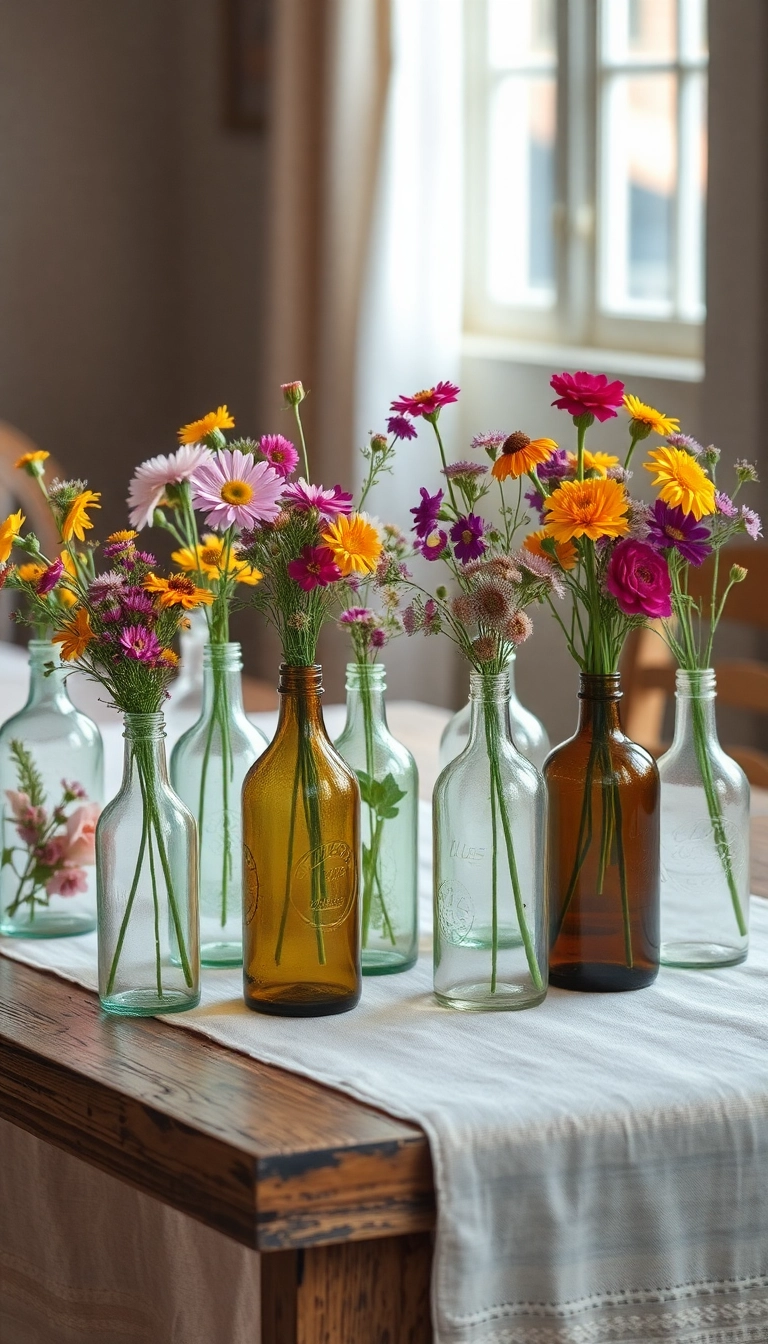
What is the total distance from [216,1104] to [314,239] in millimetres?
2866

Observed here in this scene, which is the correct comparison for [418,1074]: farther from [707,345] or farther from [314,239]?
[314,239]

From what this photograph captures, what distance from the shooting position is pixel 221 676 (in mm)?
1131

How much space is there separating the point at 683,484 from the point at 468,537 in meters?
0.12

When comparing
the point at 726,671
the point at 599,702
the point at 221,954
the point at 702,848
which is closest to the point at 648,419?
the point at 599,702

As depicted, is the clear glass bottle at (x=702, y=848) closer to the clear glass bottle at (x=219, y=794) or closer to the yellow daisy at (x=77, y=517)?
the clear glass bottle at (x=219, y=794)

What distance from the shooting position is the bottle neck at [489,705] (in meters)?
1.00

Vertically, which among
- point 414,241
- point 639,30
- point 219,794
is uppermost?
point 639,30

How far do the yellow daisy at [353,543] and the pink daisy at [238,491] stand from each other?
37 mm

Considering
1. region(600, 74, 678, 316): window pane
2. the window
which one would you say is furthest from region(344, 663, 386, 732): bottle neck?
region(600, 74, 678, 316): window pane

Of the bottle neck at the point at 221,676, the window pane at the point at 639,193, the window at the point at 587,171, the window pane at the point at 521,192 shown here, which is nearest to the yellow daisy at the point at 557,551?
the bottle neck at the point at 221,676

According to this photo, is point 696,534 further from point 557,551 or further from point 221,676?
point 221,676

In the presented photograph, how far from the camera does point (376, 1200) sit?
0.83 m

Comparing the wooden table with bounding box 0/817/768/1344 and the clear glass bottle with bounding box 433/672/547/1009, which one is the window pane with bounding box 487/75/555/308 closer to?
the clear glass bottle with bounding box 433/672/547/1009

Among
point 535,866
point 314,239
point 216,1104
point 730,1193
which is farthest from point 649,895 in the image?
point 314,239
